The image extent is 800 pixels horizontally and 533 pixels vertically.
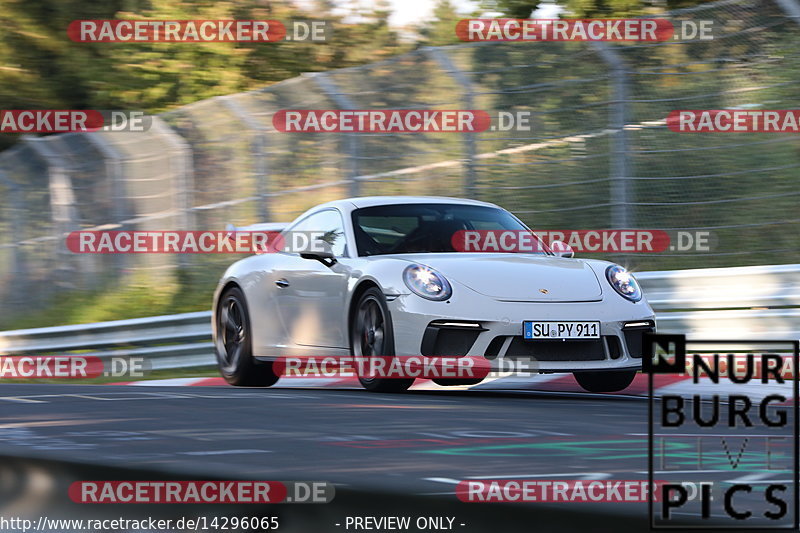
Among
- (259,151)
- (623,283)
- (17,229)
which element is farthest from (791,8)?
(17,229)

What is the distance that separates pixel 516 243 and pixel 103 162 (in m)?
→ 8.65

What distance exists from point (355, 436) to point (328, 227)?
3752 millimetres

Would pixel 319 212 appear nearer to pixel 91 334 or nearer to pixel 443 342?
pixel 443 342

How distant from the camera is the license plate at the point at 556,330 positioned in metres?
8.27

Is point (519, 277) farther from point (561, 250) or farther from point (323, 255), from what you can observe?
point (323, 255)

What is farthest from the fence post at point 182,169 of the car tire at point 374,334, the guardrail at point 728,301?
the car tire at point 374,334

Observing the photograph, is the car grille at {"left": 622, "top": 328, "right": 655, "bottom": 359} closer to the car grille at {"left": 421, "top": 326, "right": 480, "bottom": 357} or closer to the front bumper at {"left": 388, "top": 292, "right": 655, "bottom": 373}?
the front bumper at {"left": 388, "top": 292, "right": 655, "bottom": 373}

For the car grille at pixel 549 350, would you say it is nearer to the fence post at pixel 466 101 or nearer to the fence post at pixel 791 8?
the fence post at pixel 791 8

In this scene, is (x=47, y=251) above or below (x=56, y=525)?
above

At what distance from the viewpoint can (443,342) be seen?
27.3 ft

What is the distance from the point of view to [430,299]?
329 inches

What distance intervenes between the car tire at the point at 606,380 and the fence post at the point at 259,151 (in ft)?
21.9

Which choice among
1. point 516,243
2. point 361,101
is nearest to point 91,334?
point 361,101

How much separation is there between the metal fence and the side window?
2602 millimetres
